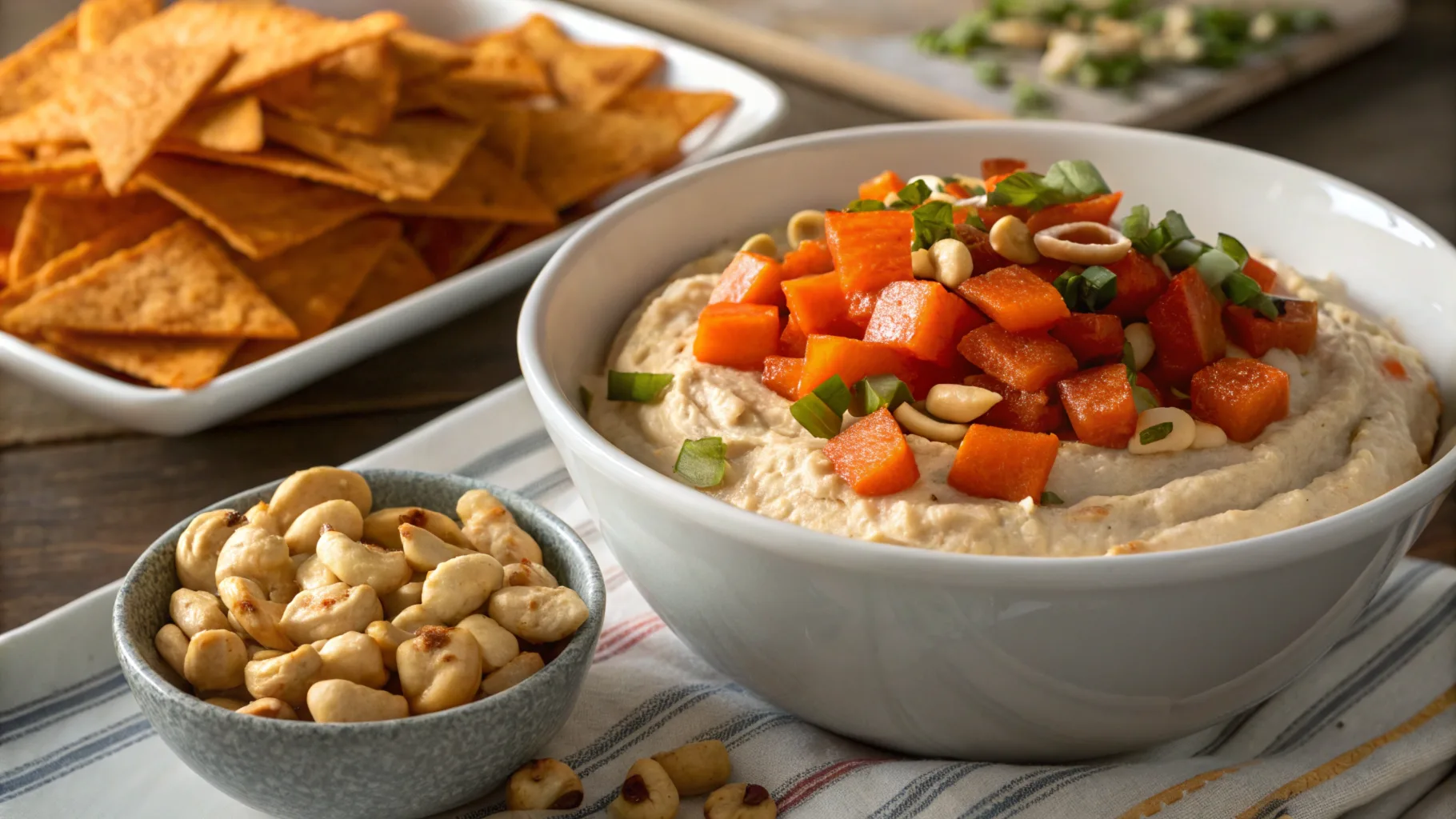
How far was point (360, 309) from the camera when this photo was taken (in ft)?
11.8

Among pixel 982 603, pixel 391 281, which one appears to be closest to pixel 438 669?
pixel 982 603

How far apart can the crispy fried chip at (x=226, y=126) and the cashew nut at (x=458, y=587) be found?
5.95ft

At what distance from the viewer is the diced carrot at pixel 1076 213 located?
2342 millimetres

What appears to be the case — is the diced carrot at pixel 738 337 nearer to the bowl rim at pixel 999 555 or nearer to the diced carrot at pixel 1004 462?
the bowl rim at pixel 999 555

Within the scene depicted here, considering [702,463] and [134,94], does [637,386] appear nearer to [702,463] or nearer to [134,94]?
[702,463]

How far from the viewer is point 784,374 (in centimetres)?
223

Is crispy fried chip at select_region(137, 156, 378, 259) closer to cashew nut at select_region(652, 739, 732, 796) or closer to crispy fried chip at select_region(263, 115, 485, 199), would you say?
crispy fried chip at select_region(263, 115, 485, 199)

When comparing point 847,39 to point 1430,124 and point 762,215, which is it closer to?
point 1430,124

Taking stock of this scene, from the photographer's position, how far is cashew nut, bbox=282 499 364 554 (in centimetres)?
215

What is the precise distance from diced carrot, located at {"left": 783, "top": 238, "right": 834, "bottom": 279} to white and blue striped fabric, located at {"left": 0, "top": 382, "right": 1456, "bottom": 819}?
66 centimetres

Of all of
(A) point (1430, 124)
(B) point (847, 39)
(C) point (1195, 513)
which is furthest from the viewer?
(B) point (847, 39)

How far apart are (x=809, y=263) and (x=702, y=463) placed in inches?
17.6

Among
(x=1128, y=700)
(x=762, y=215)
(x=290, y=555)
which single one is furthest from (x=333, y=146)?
(x=1128, y=700)

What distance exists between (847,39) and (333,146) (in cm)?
228
